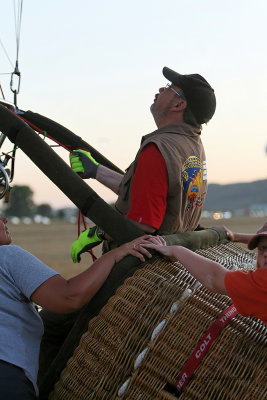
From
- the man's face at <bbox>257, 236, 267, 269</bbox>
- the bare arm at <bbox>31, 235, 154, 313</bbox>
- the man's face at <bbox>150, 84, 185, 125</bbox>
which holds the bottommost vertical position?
the bare arm at <bbox>31, 235, 154, 313</bbox>

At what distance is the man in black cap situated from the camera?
267 centimetres

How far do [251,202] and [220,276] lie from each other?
120m

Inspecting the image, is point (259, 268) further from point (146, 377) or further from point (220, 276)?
point (146, 377)

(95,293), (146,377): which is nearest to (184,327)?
(146,377)

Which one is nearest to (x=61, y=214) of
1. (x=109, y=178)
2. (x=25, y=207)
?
(x=25, y=207)

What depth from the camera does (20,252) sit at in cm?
214

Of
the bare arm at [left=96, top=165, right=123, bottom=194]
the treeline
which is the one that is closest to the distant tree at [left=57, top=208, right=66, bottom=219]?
the treeline

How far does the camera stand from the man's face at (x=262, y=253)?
1.95 meters

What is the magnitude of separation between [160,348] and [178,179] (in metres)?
0.95

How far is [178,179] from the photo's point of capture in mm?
2771

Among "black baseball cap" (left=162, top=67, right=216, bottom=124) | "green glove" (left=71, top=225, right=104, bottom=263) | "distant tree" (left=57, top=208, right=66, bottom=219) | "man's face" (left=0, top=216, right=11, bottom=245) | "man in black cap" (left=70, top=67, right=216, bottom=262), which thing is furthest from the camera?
"distant tree" (left=57, top=208, right=66, bottom=219)

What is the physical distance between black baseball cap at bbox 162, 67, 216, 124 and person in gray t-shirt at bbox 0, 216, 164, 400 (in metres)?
1.27

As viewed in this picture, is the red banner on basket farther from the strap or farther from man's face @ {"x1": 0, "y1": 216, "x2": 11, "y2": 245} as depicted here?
man's face @ {"x1": 0, "y1": 216, "x2": 11, "y2": 245}

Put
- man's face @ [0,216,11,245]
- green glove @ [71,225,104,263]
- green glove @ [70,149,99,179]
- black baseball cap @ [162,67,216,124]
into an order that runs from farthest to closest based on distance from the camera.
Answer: green glove @ [70,149,99,179] → black baseball cap @ [162,67,216,124] → green glove @ [71,225,104,263] → man's face @ [0,216,11,245]
